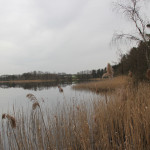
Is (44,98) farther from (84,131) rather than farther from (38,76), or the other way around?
(38,76)

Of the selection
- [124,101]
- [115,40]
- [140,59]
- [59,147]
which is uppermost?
[115,40]

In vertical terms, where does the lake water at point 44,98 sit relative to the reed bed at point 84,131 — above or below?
below

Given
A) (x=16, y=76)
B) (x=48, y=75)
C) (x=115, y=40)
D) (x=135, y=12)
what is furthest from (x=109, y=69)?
(x=16, y=76)

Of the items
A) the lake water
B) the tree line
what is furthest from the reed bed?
the tree line

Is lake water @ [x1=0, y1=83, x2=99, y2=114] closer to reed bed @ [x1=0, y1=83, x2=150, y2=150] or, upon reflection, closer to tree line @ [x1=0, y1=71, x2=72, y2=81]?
reed bed @ [x1=0, y1=83, x2=150, y2=150]

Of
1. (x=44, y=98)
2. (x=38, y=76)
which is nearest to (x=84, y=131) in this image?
(x=44, y=98)

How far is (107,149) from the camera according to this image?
1.71 m

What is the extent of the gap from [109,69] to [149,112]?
1.41m

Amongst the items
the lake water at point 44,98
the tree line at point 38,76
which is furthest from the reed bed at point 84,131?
the tree line at point 38,76

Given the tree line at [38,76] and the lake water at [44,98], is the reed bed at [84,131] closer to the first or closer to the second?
the lake water at [44,98]

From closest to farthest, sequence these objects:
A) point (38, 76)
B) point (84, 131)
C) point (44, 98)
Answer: point (84, 131) < point (44, 98) < point (38, 76)

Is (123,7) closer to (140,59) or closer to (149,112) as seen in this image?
(140,59)

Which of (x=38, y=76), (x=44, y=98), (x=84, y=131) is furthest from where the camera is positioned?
(x=38, y=76)

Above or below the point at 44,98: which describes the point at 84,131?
above
